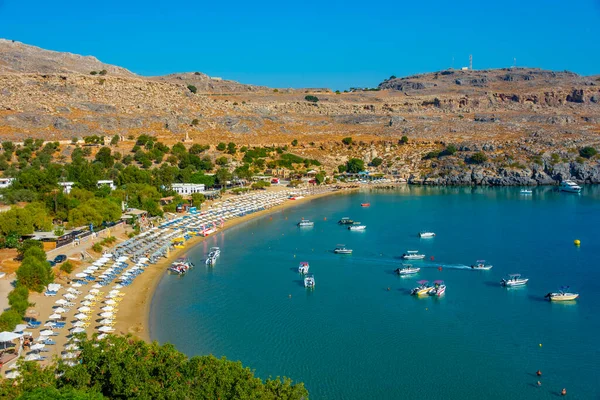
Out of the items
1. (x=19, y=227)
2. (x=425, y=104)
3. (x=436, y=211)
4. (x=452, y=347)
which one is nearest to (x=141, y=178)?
(x=19, y=227)

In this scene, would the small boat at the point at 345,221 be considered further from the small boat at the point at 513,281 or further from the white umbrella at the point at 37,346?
the white umbrella at the point at 37,346

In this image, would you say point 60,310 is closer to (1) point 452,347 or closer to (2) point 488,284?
(1) point 452,347

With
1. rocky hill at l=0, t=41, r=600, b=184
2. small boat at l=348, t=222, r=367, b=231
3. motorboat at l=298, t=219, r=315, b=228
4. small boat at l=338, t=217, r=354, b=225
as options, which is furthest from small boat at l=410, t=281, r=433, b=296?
rocky hill at l=0, t=41, r=600, b=184

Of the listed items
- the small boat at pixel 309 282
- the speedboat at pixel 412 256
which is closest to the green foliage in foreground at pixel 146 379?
the small boat at pixel 309 282

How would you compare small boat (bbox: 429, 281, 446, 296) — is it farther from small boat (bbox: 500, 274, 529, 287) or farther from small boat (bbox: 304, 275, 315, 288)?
small boat (bbox: 304, 275, 315, 288)

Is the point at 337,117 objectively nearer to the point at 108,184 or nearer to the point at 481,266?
the point at 108,184
